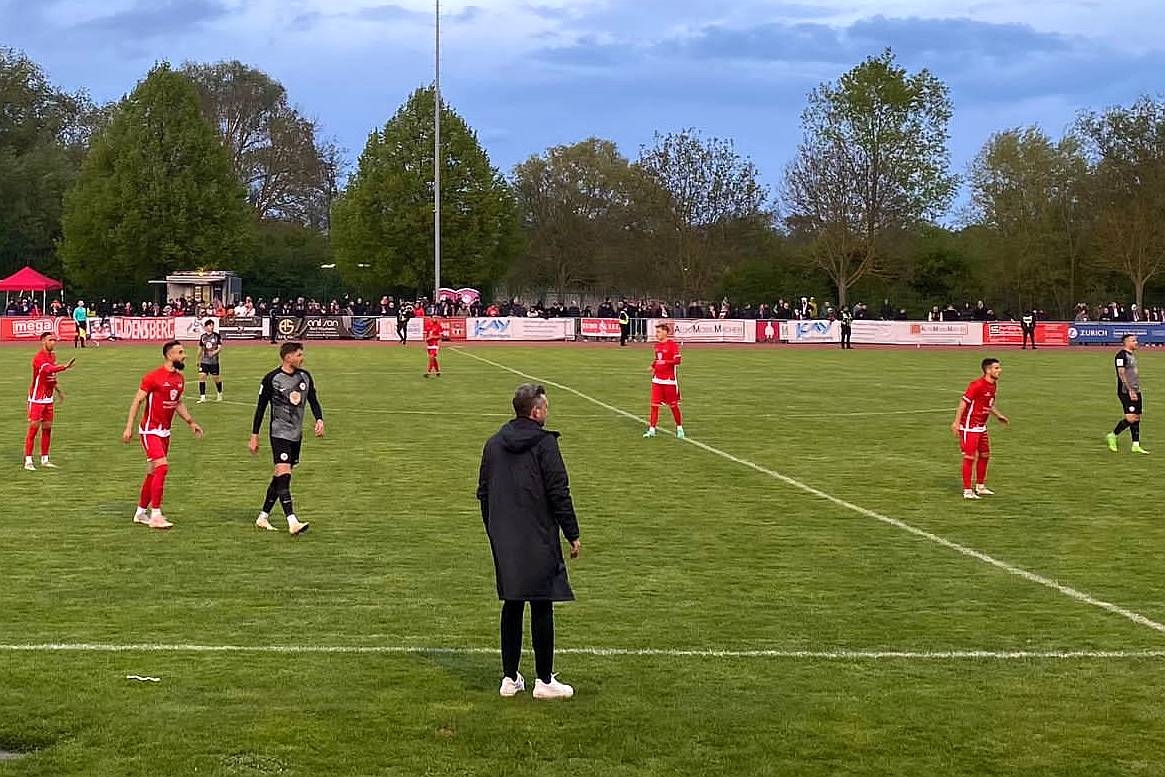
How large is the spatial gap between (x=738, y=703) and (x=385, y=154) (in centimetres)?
8093

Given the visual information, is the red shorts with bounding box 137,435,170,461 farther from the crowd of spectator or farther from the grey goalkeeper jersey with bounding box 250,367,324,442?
the crowd of spectator

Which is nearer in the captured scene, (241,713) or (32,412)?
(241,713)

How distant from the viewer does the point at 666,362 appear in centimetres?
2406

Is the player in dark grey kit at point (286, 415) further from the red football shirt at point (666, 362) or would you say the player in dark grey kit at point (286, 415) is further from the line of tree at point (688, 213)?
the line of tree at point (688, 213)

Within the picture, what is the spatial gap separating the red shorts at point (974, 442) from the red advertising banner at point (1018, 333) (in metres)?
52.9

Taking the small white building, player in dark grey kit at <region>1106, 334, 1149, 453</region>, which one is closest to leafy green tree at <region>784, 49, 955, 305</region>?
the small white building

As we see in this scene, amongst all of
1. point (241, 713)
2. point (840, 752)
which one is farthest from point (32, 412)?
point (840, 752)

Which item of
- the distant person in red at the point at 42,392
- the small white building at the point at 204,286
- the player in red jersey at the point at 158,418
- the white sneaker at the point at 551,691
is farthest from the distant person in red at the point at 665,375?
the small white building at the point at 204,286

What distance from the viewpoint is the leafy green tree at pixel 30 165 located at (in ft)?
298

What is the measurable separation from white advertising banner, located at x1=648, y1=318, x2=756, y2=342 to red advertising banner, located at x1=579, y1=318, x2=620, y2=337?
178 centimetres

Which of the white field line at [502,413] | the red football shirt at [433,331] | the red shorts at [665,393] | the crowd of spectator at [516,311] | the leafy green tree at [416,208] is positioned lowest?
the white field line at [502,413]

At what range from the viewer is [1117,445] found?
77.9ft

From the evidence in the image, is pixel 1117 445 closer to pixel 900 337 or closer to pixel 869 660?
pixel 869 660

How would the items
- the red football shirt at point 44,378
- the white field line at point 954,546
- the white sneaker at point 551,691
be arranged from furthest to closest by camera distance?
the red football shirt at point 44,378
the white field line at point 954,546
the white sneaker at point 551,691
